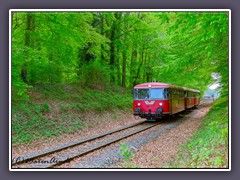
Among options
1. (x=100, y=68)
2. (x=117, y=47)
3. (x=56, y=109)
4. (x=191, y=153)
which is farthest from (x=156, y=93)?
(x=191, y=153)

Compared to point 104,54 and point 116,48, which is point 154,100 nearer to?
point 104,54

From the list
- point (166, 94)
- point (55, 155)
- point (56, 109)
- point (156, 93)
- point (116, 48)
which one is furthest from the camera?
point (116, 48)

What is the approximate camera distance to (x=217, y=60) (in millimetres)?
10133

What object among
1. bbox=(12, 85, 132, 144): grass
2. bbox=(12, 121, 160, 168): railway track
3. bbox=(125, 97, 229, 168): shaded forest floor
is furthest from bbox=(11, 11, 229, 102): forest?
bbox=(12, 121, 160, 168): railway track

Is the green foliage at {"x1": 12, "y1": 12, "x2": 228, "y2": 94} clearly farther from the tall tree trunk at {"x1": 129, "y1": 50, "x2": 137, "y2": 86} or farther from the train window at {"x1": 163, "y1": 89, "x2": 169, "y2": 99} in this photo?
the train window at {"x1": 163, "y1": 89, "x2": 169, "y2": 99}

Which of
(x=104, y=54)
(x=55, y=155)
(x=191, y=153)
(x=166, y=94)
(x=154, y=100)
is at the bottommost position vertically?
(x=55, y=155)

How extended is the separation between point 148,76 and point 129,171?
2163 centimetres

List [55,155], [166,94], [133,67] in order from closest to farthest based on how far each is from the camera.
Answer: [55,155] < [166,94] < [133,67]

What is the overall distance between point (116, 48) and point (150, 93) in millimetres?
7589

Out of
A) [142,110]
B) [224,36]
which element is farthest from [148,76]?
[224,36]

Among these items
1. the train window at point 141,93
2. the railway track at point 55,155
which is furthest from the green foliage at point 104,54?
the railway track at point 55,155

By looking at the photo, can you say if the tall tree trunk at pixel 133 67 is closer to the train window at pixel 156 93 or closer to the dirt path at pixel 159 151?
the train window at pixel 156 93

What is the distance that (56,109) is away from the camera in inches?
578
